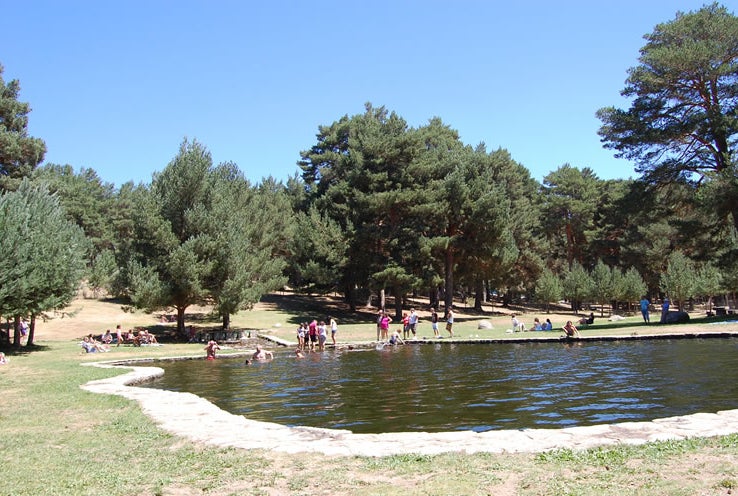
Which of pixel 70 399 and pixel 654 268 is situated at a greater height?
pixel 654 268

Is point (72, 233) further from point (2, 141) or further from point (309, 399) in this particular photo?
point (309, 399)

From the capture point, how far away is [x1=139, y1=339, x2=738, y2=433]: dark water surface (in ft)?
35.4

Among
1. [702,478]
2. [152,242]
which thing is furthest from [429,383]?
[152,242]

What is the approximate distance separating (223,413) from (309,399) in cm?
332

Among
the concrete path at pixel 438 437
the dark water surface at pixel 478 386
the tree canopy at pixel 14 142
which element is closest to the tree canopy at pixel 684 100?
the dark water surface at pixel 478 386

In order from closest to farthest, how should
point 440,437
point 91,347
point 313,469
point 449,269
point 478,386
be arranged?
point 313,469 < point 440,437 < point 478,386 < point 91,347 < point 449,269

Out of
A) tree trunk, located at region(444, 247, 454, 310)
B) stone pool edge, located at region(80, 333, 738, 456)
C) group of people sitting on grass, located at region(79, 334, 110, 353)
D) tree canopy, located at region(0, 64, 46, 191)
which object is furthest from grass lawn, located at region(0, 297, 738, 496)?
tree trunk, located at region(444, 247, 454, 310)

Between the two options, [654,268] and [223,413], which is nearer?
[223,413]

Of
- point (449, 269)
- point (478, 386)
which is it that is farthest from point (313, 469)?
point (449, 269)

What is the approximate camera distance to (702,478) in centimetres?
563

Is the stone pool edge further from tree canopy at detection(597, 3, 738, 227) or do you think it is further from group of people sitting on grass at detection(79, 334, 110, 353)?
tree canopy at detection(597, 3, 738, 227)

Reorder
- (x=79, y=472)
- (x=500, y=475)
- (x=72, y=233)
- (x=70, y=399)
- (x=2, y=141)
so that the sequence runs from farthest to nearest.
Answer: (x=2, y=141) < (x=72, y=233) < (x=70, y=399) < (x=79, y=472) < (x=500, y=475)

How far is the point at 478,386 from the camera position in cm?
1485

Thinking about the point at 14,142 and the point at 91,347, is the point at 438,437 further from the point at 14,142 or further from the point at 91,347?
the point at 14,142
